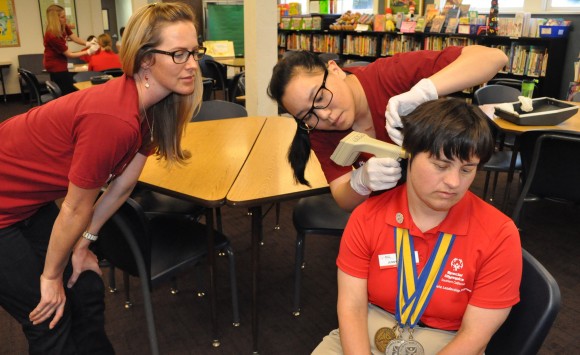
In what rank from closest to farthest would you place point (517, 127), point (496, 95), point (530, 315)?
1. point (530, 315)
2. point (517, 127)
3. point (496, 95)

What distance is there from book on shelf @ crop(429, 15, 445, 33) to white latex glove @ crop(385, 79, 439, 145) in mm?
4958

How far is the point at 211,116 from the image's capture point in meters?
3.18

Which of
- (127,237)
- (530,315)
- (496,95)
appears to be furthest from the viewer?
(496,95)

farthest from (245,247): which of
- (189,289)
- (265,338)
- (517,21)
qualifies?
(517,21)

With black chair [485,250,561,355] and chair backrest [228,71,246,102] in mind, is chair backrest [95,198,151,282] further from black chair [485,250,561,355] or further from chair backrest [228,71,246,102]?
chair backrest [228,71,246,102]

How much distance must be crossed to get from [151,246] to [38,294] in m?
0.52

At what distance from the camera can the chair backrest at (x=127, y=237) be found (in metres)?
1.61

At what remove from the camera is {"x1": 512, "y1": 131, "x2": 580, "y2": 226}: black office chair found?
238 centimetres

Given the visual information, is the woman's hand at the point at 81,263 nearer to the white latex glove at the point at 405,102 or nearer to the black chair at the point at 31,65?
the white latex glove at the point at 405,102

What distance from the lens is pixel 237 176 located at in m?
1.97

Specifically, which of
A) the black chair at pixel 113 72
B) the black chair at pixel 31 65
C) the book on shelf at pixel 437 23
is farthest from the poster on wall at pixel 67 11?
the book on shelf at pixel 437 23

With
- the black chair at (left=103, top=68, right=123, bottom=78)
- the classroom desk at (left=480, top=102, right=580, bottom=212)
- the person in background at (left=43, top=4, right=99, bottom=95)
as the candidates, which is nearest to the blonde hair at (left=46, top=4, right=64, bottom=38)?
the person in background at (left=43, top=4, right=99, bottom=95)

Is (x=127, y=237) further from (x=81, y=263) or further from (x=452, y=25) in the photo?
(x=452, y=25)

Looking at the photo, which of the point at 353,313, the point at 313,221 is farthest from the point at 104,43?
the point at 353,313
